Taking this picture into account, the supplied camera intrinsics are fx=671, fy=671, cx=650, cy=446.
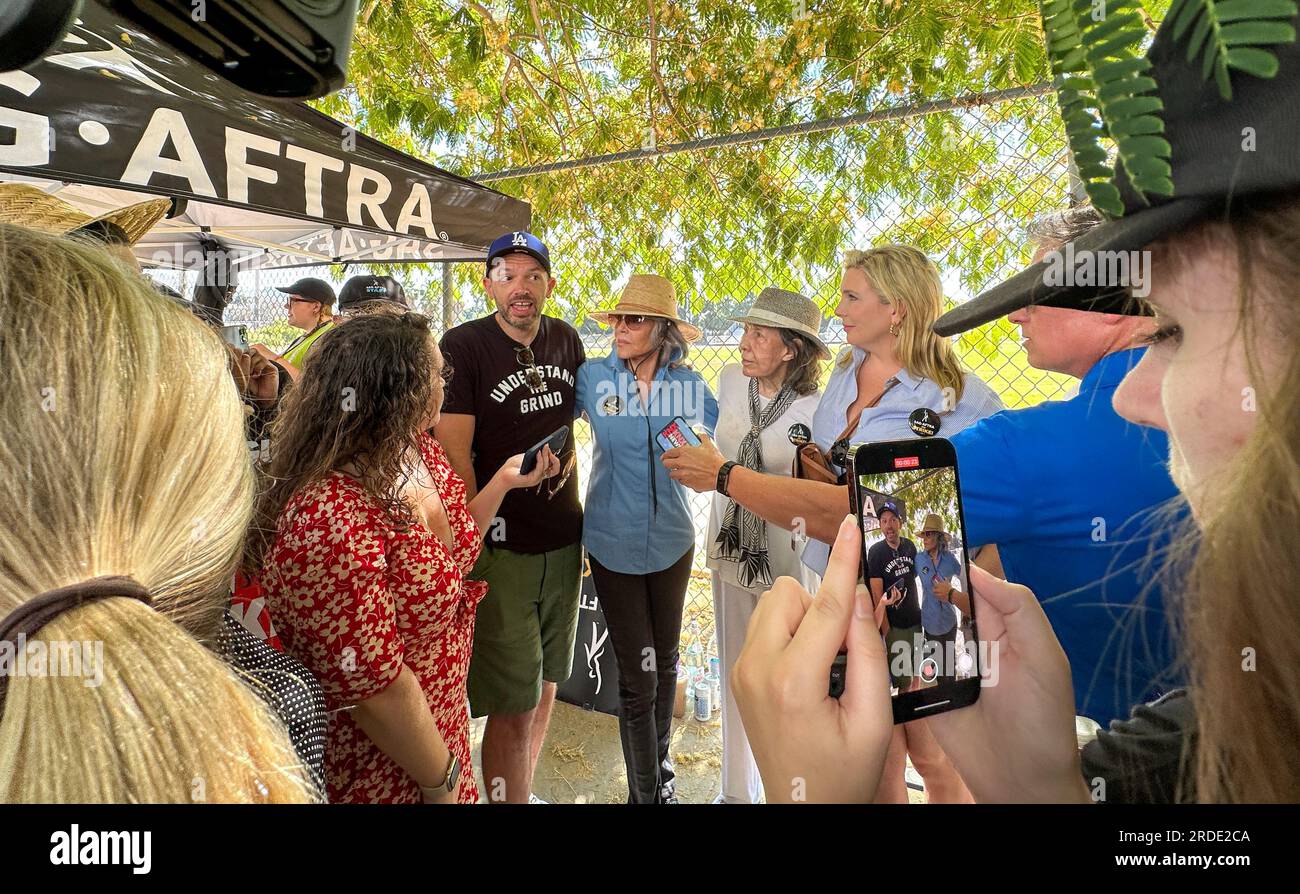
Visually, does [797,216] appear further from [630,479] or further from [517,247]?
[630,479]

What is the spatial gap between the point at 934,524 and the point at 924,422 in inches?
45.1

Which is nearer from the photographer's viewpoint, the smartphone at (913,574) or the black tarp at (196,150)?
the smartphone at (913,574)

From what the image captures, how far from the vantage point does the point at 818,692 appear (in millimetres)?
612

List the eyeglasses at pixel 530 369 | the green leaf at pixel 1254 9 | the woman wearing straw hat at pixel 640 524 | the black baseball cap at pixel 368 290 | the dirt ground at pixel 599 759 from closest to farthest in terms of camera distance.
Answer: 1. the green leaf at pixel 1254 9
2. the woman wearing straw hat at pixel 640 524
3. the eyeglasses at pixel 530 369
4. the dirt ground at pixel 599 759
5. the black baseball cap at pixel 368 290

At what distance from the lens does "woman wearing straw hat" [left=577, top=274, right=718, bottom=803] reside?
284 cm

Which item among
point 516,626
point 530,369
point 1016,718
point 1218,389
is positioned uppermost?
point 530,369

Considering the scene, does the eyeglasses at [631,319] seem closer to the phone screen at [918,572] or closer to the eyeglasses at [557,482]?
the eyeglasses at [557,482]

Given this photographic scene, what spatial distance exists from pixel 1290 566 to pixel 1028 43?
2.63m

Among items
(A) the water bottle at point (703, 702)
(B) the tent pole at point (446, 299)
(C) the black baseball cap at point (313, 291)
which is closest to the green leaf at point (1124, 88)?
(A) the water bottle at point (703, 702)

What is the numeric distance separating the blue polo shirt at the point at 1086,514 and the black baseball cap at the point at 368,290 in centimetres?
324

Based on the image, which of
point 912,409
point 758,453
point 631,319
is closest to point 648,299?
point 631,319

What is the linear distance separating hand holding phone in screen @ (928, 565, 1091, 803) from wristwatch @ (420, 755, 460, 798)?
1.17 m

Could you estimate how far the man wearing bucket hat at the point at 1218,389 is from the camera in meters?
0.43
